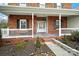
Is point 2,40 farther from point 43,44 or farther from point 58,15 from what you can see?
point 58,15

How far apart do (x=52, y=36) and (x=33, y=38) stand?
1.48ft

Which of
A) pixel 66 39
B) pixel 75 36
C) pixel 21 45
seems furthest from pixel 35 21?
pixel 75 36

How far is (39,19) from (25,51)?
3.62ft

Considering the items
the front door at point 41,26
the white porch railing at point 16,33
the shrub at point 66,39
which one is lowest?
the shrub at point 66,39

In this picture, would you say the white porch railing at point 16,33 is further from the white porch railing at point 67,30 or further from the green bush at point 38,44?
the white porch railing at point 67,30

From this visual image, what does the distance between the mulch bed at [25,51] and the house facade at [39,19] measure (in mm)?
389

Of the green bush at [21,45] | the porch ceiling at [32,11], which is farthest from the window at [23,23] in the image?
the green bush at [21,45]

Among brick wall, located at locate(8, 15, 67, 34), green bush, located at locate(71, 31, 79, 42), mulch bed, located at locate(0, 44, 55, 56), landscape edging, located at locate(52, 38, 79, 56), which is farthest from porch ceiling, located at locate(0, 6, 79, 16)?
mulch bed, located at locate(0, 44, 55, 56)

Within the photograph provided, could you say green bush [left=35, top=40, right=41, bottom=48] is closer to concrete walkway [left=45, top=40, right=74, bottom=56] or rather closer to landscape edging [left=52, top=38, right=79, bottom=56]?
concrete walkway [left=45, top=40, right=74, bottom=56]

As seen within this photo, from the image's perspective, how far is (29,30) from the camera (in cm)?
486

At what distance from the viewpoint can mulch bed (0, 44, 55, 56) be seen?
430cm

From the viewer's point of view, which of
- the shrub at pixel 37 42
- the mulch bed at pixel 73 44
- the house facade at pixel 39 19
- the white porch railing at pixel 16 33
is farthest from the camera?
the house facade at pixel 39 19

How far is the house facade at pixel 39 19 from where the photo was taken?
481 cm

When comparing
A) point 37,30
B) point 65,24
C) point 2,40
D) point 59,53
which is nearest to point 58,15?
point 65,24
